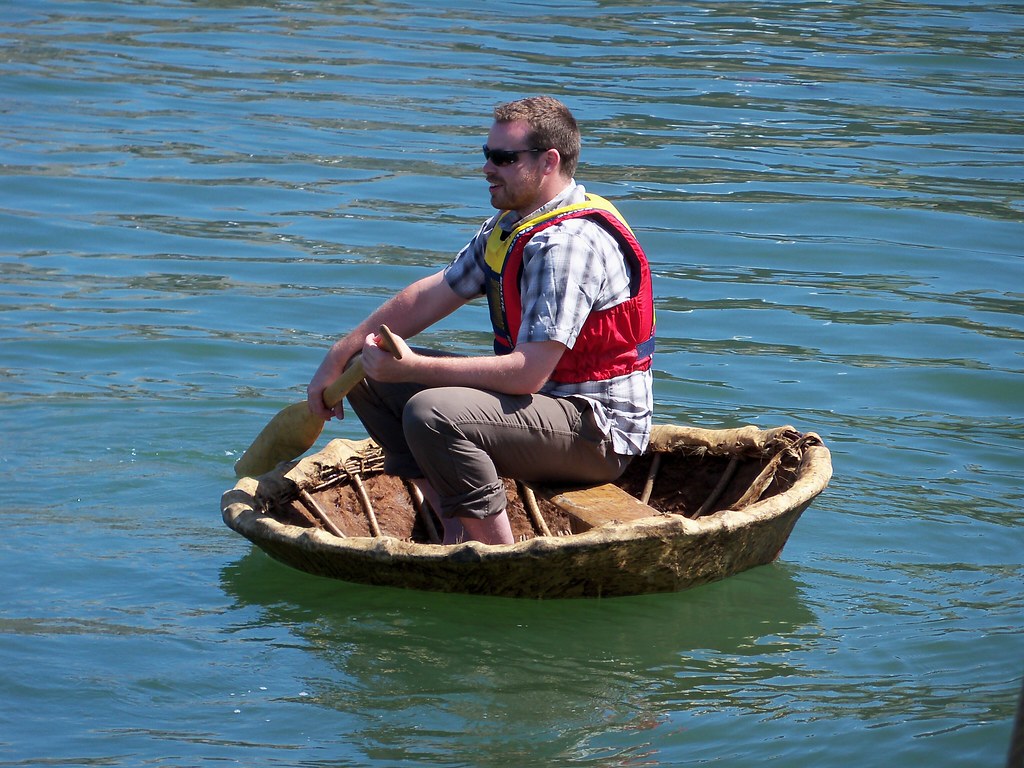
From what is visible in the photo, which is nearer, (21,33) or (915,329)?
(915,329)

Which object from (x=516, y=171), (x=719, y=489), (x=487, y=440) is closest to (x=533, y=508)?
(x=487, y=440)

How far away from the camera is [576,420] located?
17.8 ft

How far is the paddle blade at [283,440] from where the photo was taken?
5852mm

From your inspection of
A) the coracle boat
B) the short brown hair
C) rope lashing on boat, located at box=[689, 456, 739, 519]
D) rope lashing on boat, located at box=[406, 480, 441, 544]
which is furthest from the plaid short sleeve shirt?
rope lashing on boat, located at box=[406, 480, 441, 544]

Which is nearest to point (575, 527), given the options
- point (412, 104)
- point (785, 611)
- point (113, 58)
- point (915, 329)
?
point (785, 611)

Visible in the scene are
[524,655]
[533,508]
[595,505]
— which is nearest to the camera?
[524,655]

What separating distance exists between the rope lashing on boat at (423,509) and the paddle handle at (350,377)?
684mm

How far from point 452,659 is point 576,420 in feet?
3.25

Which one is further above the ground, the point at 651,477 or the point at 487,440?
the point at 487,440

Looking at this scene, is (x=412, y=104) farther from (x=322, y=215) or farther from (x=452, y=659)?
(x=452, y=659)

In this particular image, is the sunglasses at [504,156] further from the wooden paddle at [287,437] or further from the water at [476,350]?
the water at [476,350]

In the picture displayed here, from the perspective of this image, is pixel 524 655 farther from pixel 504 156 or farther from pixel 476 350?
pixel 476 350

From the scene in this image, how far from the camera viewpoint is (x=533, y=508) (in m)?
5.82

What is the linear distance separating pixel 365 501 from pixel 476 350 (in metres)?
2.80
